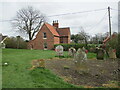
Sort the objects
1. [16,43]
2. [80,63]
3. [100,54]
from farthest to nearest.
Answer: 1. [16,43]
2. [100,54]
3. [80,63]

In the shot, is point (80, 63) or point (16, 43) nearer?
point (80, 63)

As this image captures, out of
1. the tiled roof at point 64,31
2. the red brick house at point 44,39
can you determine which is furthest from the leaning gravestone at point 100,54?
the tiled roof at point 64,31

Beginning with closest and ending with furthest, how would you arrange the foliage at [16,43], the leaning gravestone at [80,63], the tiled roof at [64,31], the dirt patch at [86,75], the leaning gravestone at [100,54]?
1. the dirt patch at [86,75]
2. the leaning gravestone at [80,63]
3. the leaning gravestone at [100,54]
4. the foliage at [16,43]
5. the tiled roof at [64,31]

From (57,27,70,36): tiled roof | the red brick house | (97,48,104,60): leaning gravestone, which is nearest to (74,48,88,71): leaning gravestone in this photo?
(97,48,104,60): leaning gravestone

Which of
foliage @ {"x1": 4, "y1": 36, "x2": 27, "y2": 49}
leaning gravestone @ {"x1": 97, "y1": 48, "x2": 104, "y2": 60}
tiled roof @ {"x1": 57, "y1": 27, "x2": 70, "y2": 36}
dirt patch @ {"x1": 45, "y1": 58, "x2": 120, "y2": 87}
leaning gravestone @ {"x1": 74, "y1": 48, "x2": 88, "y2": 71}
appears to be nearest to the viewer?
dirt patch @ {"x1": 45, "y1": 58, "x2": 120, "y2": 87}

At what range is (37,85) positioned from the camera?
4.56m

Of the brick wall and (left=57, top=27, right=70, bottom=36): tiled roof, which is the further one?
(left=57, top=27, right=70, bottom=36): tiled roof

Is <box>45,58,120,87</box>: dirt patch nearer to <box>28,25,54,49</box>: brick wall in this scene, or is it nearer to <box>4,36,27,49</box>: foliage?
<box>28,25,54,49</box>: brick wall

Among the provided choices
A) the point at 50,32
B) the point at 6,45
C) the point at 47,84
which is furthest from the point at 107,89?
the point at 6,45

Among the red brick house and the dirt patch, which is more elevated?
the red brick house

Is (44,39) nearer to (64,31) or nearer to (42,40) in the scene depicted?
(42,40)

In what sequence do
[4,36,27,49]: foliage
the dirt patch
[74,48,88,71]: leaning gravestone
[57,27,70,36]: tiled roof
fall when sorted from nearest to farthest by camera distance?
the dirt patch < [74,48,88,71]: leaning gravestone < [4,36,27,49]: foliage < [57,27,70,36]: tiled roof

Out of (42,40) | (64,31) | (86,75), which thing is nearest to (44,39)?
(42,40)

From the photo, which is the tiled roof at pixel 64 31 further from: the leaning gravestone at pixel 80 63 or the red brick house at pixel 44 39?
the leaning gravestone at pixel 80 63
